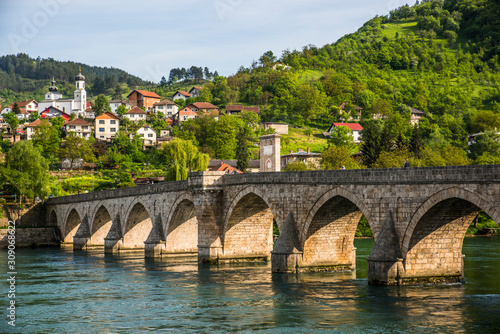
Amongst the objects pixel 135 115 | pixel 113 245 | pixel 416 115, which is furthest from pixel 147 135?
pixel 113 245

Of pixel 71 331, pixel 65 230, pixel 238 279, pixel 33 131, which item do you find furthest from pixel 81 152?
pixel 71 331

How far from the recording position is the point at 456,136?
11900 cm

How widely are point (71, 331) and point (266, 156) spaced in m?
22.1

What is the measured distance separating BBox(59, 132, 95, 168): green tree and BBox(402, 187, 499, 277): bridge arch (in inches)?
3436

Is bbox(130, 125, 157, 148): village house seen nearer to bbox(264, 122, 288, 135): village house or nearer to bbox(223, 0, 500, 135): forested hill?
bbox(264, 122, 288, 135): village house

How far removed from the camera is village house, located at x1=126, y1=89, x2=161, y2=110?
16388 centimetres

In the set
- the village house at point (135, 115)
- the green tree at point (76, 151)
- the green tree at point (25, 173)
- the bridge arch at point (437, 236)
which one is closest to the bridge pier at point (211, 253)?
the bridge arch at point (437, 236)

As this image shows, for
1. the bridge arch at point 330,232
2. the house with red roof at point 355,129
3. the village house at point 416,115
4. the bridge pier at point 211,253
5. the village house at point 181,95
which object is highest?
the village house at point 181,95

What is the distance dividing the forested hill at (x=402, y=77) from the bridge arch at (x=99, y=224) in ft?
224

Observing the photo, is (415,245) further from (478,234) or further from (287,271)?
(478,234)

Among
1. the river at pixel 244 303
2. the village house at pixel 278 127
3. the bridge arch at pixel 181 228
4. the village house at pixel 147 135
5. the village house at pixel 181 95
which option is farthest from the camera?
the village house at pixel 181 95

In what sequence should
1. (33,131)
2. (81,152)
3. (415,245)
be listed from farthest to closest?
1. (33,131)
2. (81,152)
3. (415,245)

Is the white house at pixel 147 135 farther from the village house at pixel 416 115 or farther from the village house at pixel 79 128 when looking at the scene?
the village house at pixel 416 115

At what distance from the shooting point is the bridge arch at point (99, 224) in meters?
62.7
